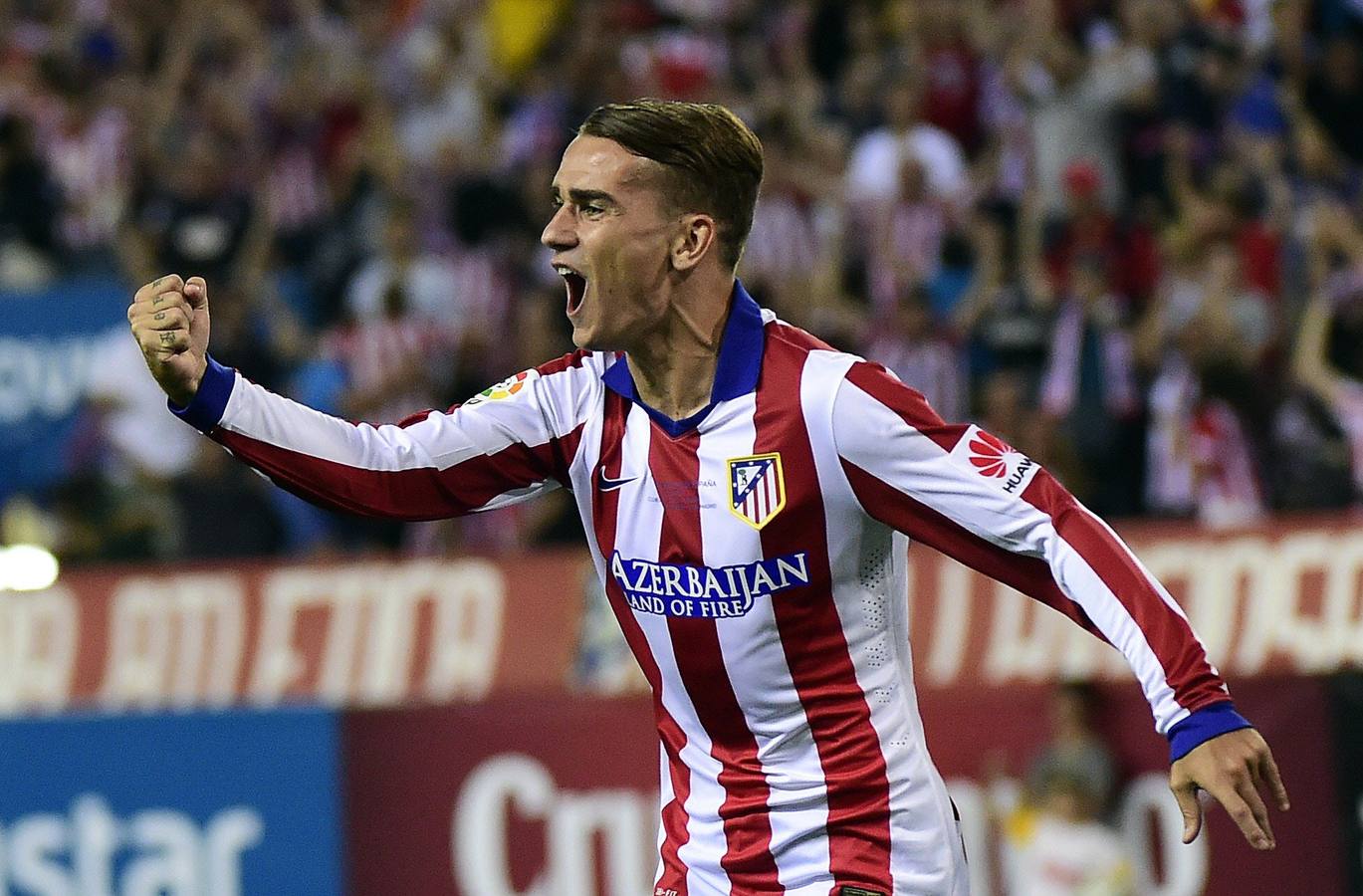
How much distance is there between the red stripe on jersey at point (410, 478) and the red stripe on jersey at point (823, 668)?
0.44m

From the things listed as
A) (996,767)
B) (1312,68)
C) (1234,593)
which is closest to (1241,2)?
(1312,68)

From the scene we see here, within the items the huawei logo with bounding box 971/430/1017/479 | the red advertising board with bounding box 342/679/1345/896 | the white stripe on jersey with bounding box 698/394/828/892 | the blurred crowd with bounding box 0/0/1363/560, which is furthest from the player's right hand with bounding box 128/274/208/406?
the blurred crowd with bounding box 0/0/1363/560

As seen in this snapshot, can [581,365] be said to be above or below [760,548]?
above

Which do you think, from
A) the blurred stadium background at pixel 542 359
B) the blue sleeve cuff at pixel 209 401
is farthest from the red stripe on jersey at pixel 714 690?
the blurred stadium background at pixel 542 359

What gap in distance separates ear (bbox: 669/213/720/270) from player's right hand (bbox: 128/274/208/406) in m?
0.86

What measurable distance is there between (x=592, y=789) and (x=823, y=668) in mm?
3744

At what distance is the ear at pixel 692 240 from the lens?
158 inches

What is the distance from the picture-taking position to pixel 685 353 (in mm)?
4047

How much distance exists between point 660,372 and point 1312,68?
7.65 meters

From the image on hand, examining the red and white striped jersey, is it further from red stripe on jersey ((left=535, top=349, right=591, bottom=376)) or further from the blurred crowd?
the blurred crowd

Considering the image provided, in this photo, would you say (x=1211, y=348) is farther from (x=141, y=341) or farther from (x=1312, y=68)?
(x=141, y=341)

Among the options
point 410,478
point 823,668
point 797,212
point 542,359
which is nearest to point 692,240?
point 410,478

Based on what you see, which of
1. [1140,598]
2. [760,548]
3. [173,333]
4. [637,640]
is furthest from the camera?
[637,640]

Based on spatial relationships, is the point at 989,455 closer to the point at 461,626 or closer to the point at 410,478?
the point at 410,478
